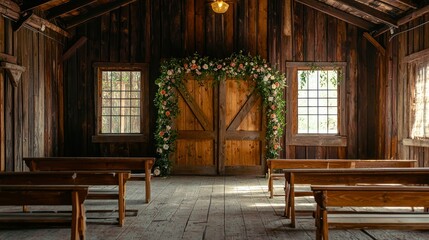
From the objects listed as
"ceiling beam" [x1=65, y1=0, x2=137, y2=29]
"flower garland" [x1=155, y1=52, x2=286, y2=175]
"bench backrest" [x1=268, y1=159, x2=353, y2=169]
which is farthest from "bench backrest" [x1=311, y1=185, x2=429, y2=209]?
"ceiling beam" [x1=65, y1=0, x2=137, y2=29]

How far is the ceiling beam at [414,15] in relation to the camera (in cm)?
805

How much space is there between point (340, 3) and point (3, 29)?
6.70 metres

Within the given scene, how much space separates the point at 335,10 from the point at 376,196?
798 centimetres

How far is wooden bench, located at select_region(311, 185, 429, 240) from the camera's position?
12.3 ft

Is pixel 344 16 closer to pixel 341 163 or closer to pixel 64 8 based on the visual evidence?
pixel 341 163

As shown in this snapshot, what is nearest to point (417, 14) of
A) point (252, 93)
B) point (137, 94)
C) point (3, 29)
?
point (252, 93)

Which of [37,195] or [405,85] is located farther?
[405,85]

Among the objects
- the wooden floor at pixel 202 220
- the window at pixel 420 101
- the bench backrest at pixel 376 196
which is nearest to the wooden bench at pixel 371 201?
the bench backrest at pixel 376 196

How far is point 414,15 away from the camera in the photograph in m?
8.50

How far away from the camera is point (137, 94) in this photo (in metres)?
11.3

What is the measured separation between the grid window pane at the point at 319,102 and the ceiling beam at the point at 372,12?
5.68ft

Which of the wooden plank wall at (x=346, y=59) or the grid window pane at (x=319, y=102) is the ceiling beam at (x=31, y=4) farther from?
the grid window pane at (x=319, y=102)

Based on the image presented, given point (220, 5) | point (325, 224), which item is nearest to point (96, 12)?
point (220, 5)

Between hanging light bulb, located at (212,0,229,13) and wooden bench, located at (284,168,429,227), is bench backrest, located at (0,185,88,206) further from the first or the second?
hanging light bulb, located at (212,0,229,13)
